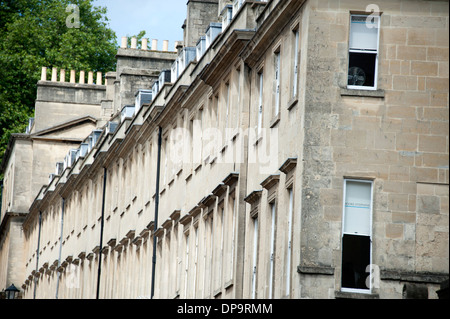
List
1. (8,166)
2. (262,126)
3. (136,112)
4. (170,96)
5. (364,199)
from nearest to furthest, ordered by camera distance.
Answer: (364,199) < (262,126) < (170,96) < (136,112) < (8,166)

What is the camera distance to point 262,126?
116ft

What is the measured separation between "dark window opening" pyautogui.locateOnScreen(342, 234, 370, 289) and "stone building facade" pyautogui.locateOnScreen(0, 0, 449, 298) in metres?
0.02

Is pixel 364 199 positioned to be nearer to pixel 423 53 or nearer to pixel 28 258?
pixel 423 53

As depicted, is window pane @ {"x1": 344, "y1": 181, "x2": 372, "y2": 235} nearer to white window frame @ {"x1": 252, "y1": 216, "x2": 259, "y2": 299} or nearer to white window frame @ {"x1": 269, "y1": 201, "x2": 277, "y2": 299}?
white window frame @ {"x1": 269, "y1": 201, "x2": 277, "y2": 299}

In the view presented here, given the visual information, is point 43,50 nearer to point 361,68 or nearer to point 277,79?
point 277,79

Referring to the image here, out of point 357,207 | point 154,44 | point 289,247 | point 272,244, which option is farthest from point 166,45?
point 357,207

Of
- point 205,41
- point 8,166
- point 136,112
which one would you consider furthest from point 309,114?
point 8,166

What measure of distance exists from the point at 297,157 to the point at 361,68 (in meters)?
2.32

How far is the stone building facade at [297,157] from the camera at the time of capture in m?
30.0

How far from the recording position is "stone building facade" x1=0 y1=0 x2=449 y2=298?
98.4 feet

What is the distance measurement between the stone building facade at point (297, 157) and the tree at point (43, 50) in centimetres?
4101

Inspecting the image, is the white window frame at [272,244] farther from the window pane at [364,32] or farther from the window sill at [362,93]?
the window pane at [364,32]

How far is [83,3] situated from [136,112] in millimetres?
46501

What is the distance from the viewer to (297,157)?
102ft
